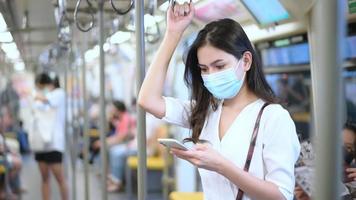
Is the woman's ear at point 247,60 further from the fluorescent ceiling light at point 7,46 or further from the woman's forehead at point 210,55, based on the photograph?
the fluorescent ceiling light at point 7,46

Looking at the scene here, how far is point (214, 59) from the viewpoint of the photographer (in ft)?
4.92

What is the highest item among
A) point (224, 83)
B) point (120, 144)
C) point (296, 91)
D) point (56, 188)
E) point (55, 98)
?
point (224, 83)

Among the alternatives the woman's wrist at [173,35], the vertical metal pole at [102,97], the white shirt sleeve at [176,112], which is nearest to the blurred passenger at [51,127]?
the vertical metal pole at [102,97]

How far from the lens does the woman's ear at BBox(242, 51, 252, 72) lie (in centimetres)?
152

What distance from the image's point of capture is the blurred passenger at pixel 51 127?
4.48 m

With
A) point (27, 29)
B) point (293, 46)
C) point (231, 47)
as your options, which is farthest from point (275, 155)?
point (27, 29)

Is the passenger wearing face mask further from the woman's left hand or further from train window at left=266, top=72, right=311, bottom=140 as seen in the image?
the woman's left hand

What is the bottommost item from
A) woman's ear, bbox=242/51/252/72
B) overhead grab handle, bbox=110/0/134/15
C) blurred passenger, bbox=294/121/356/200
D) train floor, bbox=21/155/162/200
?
train floor, bbox=21/155/162/200

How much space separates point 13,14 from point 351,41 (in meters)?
2.35

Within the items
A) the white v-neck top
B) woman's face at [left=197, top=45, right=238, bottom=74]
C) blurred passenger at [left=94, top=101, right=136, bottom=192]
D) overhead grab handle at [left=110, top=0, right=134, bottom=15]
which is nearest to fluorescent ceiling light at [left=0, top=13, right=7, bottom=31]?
overhead grab handle at [left=110, top=0, right=134, bottom=15]

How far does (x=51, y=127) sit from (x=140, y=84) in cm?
295

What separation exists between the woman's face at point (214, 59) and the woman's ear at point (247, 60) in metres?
0.04

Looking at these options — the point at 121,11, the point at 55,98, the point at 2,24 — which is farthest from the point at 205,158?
the point at 55,98

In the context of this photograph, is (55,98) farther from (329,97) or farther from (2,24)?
(329,97)
